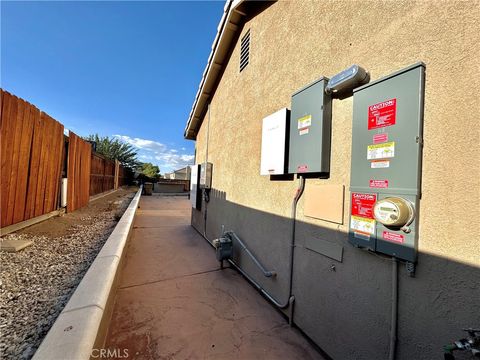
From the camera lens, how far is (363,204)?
165cm

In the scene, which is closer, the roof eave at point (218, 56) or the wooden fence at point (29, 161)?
the wooden fence at point (29, 161)

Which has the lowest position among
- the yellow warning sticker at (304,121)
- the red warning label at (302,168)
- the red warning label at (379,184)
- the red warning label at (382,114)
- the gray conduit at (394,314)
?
the gray conduit at (394,314)

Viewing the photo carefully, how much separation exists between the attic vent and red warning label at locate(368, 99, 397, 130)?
2914 mm

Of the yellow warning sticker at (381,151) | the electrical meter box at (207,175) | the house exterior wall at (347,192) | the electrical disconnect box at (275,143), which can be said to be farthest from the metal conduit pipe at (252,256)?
the electrical meter box at (207,175)

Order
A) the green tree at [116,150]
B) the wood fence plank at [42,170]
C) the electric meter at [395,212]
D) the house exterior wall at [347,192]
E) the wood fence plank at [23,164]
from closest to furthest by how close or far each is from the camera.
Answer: the house exterior wall at [347,192] → the electric meter at [395,212] → the wood fence plank at [23,164] → the wood fence plank at [42,170] → the green tree at [116,150]

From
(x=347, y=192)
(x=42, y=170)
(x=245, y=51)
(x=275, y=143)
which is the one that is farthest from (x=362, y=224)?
(x=42, y=170)

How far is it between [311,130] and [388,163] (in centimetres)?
82

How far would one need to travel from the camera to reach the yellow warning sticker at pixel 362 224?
158 centimetres

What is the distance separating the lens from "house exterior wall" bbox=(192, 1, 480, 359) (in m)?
1.17

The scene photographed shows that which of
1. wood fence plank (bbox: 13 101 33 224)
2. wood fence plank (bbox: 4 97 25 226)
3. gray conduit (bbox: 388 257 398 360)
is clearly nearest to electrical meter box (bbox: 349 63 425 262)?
gray conduit (bbox: 388 257 398 360)

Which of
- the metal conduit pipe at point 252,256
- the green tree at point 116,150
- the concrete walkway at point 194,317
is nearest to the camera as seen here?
the concrete walkway at point 194,317

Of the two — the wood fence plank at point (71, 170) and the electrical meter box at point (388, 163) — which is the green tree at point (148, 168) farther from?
the electrical meter box at point (388, 163)

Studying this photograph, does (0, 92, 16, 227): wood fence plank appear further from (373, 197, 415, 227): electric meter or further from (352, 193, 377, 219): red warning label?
(373, 197, 415, 227): electric meter

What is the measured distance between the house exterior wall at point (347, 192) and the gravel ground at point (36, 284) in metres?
2.22
